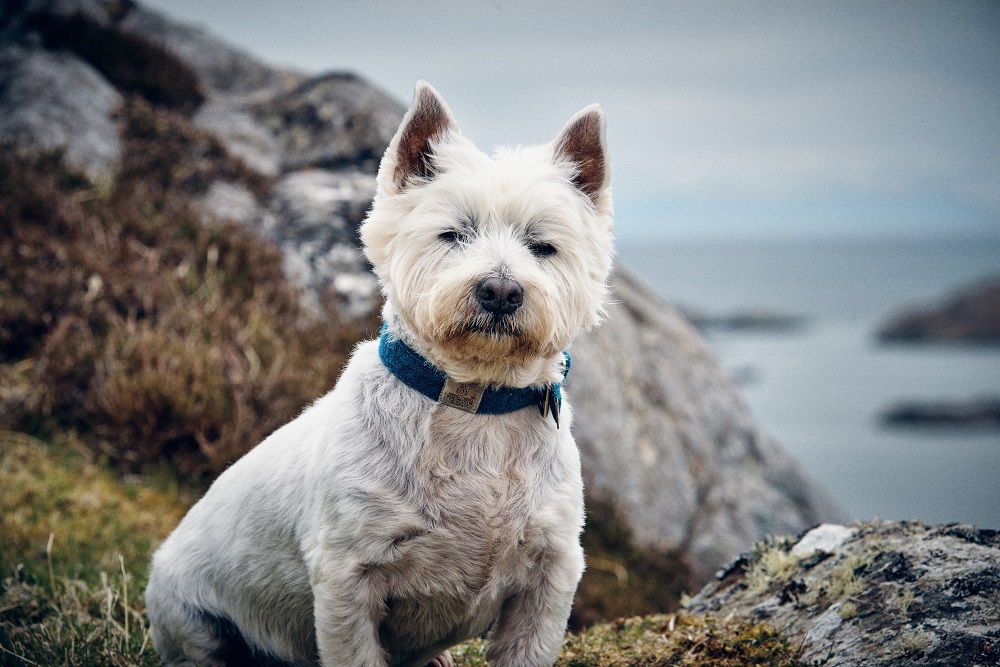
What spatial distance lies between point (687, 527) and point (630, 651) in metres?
4.62

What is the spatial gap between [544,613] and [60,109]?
30.0ft

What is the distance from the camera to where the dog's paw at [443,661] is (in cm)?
352

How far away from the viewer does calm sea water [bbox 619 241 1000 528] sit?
1418 cm

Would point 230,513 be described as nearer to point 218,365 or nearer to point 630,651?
point 630,651

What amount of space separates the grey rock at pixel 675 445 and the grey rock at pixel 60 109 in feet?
19.4

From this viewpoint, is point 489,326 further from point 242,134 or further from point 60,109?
point 242,134

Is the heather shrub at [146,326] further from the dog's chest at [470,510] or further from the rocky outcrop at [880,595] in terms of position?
the rocky outcrop at [880,595]

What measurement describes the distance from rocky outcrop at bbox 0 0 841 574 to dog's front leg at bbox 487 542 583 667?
4598mm

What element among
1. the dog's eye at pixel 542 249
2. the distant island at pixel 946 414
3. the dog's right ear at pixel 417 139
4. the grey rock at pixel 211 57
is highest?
the grey rock at pixel 211 57

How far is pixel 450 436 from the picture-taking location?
2797 mm

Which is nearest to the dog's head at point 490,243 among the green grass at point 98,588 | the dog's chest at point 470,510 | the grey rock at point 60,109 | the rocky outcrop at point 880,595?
the dog's chest at point 470,510

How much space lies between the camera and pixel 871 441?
65.7 ft

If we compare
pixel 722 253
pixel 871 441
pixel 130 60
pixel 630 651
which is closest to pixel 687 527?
pixel 630 651

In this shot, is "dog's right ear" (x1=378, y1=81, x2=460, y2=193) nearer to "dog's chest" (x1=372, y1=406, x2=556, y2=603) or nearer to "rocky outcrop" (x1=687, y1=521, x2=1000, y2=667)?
"dog's chest" (x1=372, y1=406, x2=556, y2=603)
